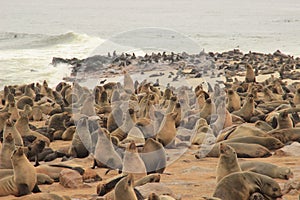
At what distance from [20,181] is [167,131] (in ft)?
9.03

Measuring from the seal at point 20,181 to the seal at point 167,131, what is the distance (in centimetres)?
248

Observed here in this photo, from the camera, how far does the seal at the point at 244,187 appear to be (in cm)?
450

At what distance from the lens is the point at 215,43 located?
120ft

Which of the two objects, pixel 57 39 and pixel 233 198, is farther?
pixel 57 39

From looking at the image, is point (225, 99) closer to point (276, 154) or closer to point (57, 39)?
point (276, 154)

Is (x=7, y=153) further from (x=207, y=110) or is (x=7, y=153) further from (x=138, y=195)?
(x=207, y=110)

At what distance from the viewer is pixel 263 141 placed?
7.17m

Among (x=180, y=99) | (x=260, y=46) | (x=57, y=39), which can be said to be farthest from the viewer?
(x=57, y=39)

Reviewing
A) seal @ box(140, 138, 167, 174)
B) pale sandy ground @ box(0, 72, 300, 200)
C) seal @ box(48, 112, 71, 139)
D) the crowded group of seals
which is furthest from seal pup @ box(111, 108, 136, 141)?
seal @ box(140, 138, 167, 174)

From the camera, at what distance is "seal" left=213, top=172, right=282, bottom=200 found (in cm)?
450

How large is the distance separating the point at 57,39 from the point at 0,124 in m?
31.3

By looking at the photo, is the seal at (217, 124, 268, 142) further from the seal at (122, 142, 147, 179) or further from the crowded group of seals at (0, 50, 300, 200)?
the seal at (122, 142, 147, 179)

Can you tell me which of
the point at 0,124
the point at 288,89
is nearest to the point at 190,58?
the point at 288,89

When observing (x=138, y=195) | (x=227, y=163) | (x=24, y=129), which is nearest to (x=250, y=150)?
(x=227, y=163)
